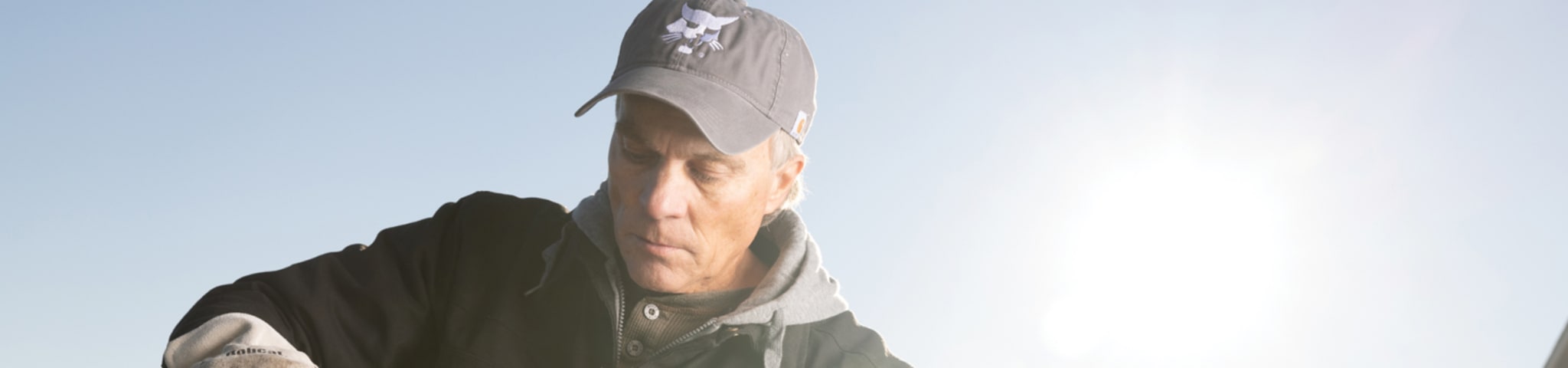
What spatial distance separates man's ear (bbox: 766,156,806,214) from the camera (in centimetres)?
273

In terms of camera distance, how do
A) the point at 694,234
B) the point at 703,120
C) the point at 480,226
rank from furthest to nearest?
the point at 480,226 < the point at 694,234 < the point at 703,120

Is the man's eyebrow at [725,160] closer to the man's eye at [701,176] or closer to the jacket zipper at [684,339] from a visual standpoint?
the man's eye at [701,176]

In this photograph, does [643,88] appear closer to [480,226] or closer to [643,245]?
[643,245]

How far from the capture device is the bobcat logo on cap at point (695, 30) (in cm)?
254

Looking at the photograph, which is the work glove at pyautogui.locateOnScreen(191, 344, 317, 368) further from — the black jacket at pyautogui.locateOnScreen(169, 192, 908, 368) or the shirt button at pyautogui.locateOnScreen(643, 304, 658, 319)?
the shirt button at pyautogui.locateOnScreen(643, 304, 658, 319)

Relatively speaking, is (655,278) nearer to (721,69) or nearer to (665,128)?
(665,128)

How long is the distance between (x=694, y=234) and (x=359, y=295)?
67 centimetres

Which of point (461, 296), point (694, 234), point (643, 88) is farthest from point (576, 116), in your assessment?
point (461, 296)

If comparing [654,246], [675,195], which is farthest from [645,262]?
[675,195]

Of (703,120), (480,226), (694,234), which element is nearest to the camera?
(703,120)

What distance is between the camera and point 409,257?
266 centimetres

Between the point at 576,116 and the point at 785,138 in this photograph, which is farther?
the point at 785,138

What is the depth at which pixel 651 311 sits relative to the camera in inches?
103

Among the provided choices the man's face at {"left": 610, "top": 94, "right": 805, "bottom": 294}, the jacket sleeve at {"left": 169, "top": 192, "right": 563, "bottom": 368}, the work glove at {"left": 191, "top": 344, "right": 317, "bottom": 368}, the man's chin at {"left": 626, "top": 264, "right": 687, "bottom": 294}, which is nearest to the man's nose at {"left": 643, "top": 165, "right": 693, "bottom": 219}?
the man's face at {"left": 610, "top": 94, "right": 805, "bottom": 294}
